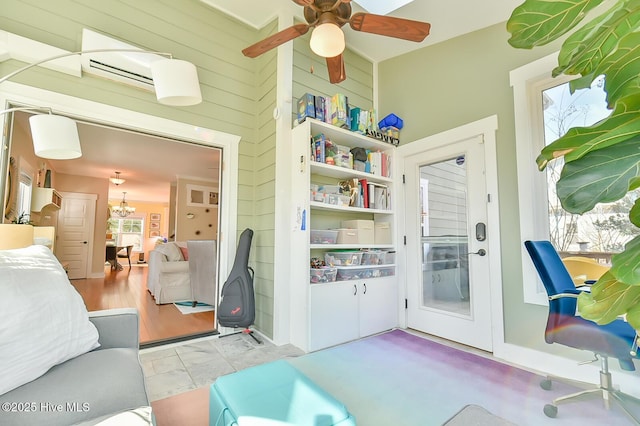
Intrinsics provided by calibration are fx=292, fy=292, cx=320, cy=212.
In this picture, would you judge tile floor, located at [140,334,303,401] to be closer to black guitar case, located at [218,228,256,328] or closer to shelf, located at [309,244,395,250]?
black guitar case, located at [218,228,256,328]

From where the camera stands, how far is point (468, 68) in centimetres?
283

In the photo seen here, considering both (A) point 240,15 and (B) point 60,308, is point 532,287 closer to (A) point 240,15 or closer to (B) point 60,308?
(B) point 60,308

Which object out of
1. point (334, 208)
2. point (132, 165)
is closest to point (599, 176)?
point (334, 208)

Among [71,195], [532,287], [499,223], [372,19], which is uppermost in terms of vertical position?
[372,19]

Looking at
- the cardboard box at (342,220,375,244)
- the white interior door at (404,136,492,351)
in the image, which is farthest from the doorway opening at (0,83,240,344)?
the white interior door at (404,136,492,351)

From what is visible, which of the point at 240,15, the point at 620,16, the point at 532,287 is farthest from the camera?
the point at 240,15

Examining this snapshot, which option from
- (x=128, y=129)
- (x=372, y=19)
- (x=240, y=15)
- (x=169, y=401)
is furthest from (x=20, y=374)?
(x=240, y=15)

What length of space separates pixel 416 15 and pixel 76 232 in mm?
8317

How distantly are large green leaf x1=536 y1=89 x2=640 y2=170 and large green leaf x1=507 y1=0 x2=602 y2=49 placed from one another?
0.76ft

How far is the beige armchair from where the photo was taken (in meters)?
4.48

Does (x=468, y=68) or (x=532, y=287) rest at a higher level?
(x=468, y=68)

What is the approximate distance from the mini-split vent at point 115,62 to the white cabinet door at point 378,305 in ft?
9.16

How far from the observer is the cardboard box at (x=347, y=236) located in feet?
10.0

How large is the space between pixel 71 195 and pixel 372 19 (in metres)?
8.09
